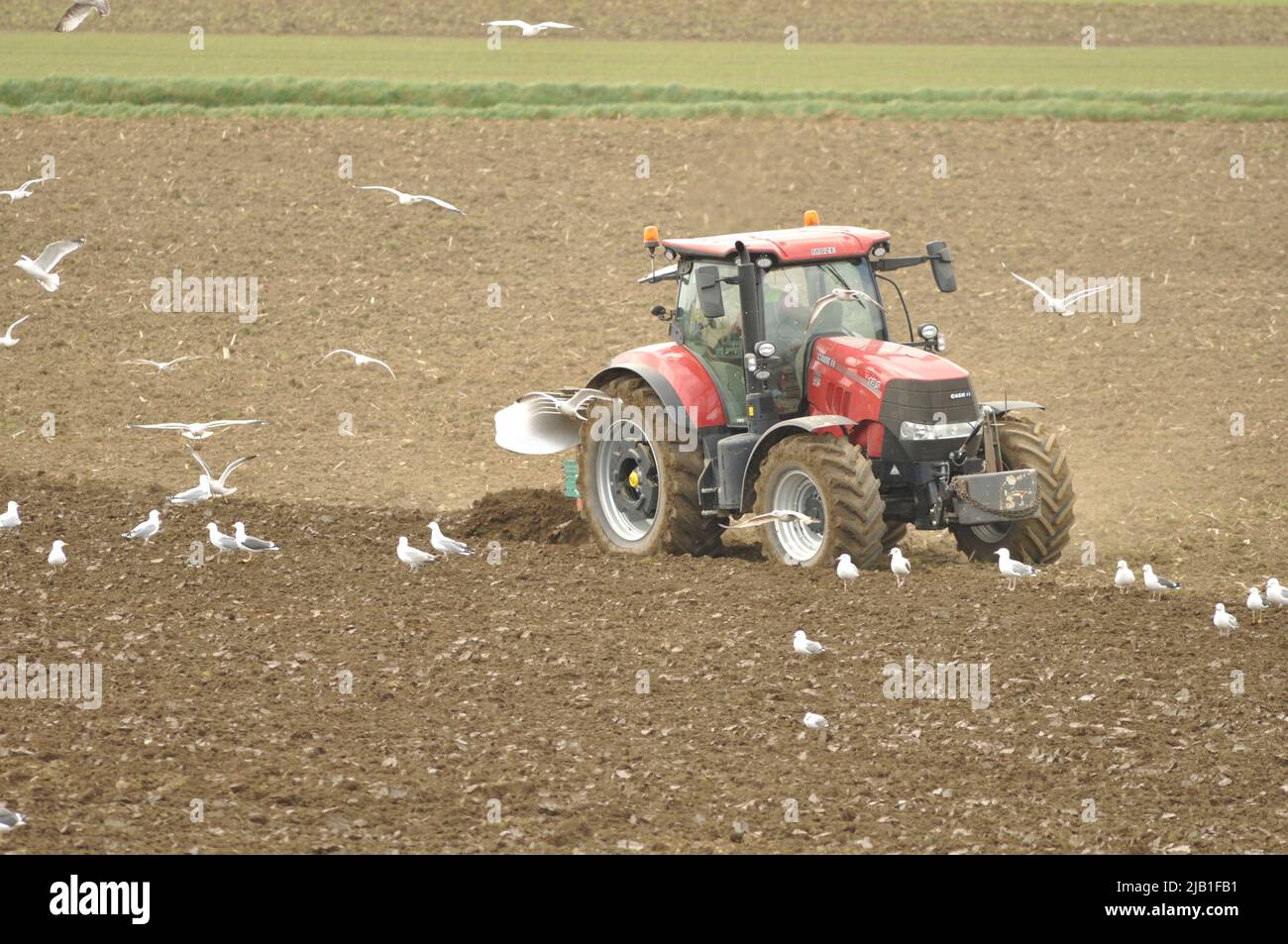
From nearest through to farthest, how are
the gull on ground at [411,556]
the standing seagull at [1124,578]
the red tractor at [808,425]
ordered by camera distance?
the standing seagull at [1124,578] → the red tractor at [808,425] → the gull on ground at [411,556]

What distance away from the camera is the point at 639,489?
527 inches

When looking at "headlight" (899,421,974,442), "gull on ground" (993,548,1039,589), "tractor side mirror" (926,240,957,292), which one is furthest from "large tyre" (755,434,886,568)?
"tractor side mirror" (926,240,957,292)

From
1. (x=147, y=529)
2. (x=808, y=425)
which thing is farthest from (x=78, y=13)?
(x=808, y=425)

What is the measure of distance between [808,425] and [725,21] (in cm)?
2739

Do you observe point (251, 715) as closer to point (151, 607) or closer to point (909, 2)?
point (151, 607)

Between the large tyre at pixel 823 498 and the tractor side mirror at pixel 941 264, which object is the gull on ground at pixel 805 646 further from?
the tractor side mirror at pixel 941 264

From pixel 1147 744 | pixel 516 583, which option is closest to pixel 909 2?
pixel 516 583

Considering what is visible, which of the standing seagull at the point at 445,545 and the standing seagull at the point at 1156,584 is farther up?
the standing seagull at the point at 445,545

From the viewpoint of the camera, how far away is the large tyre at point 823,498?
11.5m

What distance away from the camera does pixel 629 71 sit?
105ft

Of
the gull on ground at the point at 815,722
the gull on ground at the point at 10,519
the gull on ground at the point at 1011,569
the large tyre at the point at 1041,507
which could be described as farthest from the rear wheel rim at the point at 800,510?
the gull on ground at the point at 10,519

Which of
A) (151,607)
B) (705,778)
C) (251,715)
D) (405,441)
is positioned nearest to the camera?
(705,778)

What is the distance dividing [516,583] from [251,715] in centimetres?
303

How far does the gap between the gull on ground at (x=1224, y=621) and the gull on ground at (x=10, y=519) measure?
888 cm
